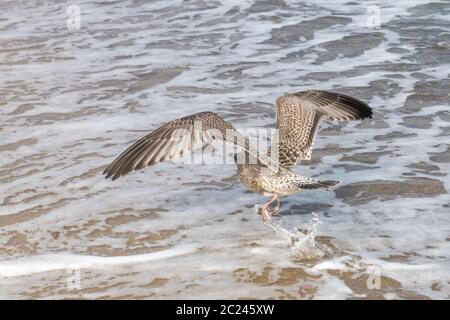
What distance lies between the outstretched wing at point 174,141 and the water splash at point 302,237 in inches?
29.6

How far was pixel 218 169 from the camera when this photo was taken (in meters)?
6.74

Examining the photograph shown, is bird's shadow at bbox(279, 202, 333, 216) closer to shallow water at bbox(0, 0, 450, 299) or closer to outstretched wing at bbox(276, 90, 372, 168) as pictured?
shallow water at bbox(0, 0, 450, 299)

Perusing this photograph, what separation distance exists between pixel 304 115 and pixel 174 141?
131cm

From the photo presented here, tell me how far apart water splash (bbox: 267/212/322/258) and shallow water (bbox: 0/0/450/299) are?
0.05ft

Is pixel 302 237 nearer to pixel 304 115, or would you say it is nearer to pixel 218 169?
pixel 304 115

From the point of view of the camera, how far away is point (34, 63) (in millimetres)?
10344

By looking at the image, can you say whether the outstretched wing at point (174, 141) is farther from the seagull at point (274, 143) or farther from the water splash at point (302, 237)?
the water splash at point (302, 237)

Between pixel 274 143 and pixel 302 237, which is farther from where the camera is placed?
pixel 274 143

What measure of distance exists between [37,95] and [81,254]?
13.7ft

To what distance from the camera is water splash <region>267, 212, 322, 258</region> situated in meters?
5.12

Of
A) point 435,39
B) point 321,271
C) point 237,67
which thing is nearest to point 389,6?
point 435,39

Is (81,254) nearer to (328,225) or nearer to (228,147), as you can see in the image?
(328,225)

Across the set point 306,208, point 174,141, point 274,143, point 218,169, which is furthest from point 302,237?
point 218,169

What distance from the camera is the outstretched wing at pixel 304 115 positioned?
18.9 feet
